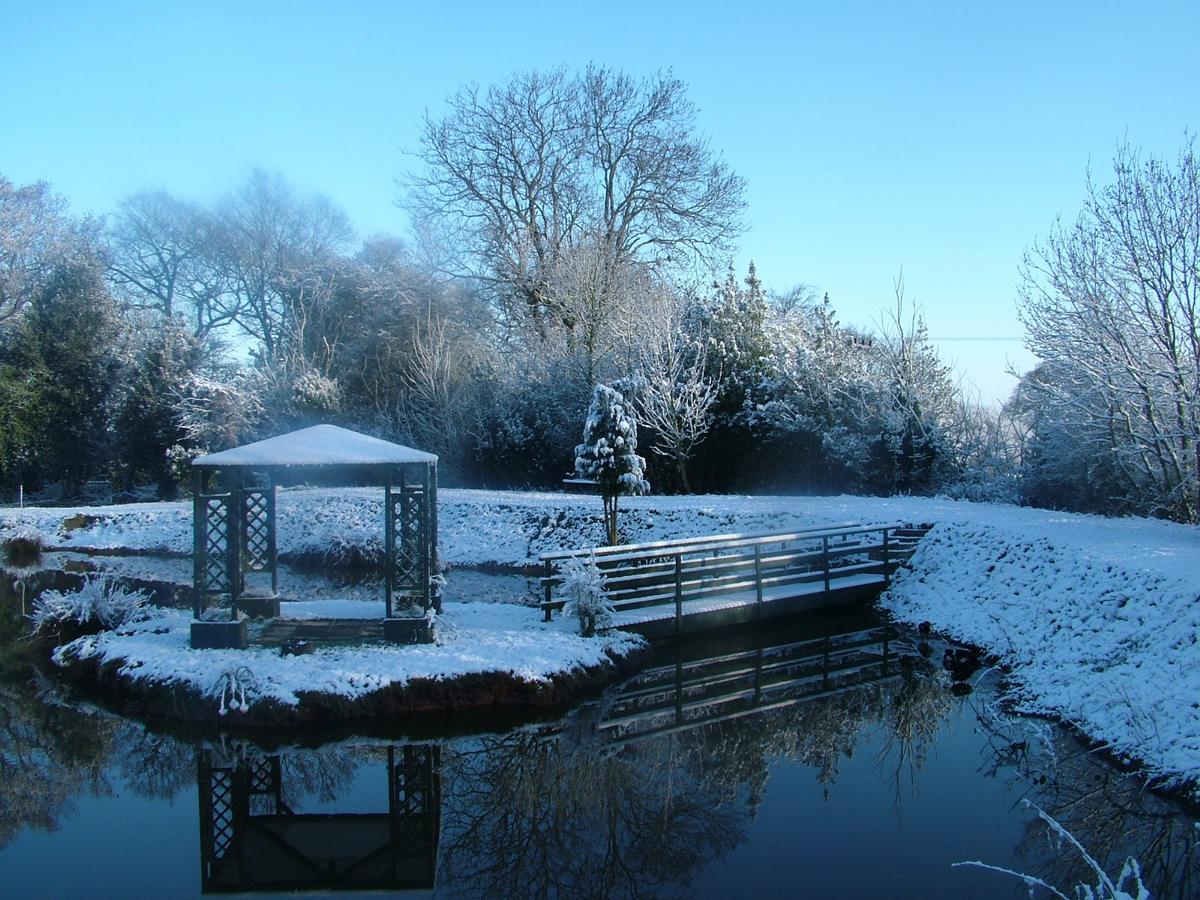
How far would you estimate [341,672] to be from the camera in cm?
960

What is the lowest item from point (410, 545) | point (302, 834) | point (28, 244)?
point (302, 834)

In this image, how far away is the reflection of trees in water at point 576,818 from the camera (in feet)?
21.4

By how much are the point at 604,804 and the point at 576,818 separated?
1.18 feet

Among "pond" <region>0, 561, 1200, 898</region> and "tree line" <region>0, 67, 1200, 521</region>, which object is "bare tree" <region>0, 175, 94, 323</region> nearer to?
"tree line" <region>0, 67, 1200, 521</region>

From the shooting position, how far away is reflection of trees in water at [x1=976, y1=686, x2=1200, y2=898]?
257 inches

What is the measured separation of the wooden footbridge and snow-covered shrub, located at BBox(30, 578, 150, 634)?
5.33 m

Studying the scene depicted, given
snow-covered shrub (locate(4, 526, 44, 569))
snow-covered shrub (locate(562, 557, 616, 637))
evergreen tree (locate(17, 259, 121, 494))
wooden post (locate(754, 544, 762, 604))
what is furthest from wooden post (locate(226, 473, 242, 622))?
evergreen tree (locate(17, 259, 121, 494))

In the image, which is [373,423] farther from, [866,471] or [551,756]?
[551,756]

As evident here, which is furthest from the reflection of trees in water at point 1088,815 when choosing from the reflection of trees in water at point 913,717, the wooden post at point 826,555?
the wooden post at point 826,555

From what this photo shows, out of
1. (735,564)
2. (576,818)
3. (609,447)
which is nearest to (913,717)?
(735,564)

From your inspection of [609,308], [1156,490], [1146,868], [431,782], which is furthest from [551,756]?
[609,308]

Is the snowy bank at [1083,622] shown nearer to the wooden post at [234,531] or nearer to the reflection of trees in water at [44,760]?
the wooden post at [234,531]

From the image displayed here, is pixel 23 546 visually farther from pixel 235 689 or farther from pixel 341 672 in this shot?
→ pixel 341 672

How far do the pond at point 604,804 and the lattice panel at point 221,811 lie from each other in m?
0.03
